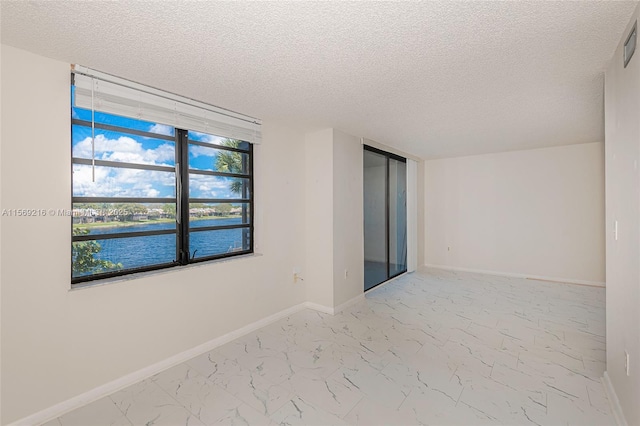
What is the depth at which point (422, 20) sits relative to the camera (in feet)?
5.22

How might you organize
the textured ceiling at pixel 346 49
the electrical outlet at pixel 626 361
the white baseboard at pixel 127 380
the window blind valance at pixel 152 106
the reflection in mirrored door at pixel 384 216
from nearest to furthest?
the textured ceiling at pixel 346 49 < the electrical outlet at pixel 626 361 < the white baseboard at pixel 127 380 < the window blind valance at pixel 152 106 < the reflection in mirrored door at pixel 384 216

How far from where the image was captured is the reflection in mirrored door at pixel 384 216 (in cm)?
486

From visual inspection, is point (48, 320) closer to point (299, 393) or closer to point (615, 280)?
point (299, 393)

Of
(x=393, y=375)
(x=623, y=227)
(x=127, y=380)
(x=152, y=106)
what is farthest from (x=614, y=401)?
(x=152, y=106)

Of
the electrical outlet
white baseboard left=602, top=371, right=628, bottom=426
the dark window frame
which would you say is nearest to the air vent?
the electrical outlet

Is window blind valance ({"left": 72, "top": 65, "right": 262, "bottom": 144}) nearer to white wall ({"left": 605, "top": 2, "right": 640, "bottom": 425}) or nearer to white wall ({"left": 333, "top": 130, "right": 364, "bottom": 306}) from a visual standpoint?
white wall ({"left": 333, "top": 130, "right": 364, "bottom": 306})

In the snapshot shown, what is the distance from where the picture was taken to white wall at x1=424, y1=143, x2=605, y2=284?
193 inches

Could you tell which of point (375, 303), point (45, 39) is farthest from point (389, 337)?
point (45, 39)

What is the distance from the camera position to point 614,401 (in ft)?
6.46

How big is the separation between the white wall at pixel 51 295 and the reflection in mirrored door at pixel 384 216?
9.86 ft

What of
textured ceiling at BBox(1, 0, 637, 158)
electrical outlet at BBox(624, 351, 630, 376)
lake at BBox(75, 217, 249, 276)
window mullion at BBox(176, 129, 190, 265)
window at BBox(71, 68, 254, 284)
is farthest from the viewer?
window mullion at BBox(176, 129, 190, 265)

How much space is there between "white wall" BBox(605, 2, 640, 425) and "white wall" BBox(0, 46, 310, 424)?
3.13 meters

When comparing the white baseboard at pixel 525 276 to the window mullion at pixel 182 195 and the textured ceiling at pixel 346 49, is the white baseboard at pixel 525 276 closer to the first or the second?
the textured ceiling at pixel 346 49

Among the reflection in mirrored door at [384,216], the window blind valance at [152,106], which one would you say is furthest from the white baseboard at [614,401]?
the window blind valance at [152,106]
